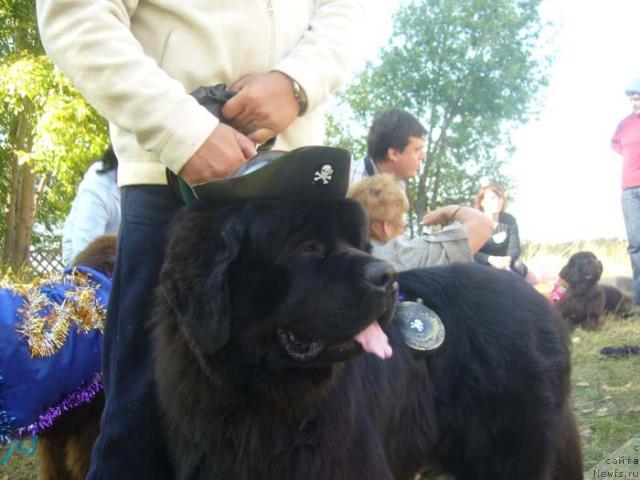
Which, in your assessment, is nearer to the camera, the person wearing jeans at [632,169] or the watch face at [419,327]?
the watch face at [419,327]

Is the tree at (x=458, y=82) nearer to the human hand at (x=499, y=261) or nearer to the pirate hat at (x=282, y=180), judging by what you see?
the human hand at (x=499, y=261)

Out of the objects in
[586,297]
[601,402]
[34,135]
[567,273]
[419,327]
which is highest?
[34,135]

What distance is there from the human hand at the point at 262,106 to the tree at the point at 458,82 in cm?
2015

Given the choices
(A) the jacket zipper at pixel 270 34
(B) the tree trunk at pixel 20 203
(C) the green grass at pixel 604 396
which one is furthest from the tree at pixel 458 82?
(A) the jacket zipper at pixel 270 34

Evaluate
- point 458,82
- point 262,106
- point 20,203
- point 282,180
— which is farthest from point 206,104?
point 458,82

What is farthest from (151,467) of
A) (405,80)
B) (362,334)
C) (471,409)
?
(405,80)

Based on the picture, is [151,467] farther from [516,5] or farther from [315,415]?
[516,5]

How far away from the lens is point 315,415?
2.13 meters

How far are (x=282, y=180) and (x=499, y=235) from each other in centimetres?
768

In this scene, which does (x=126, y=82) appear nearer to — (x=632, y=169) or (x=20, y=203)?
(x=632, y=169)

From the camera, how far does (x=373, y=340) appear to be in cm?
208

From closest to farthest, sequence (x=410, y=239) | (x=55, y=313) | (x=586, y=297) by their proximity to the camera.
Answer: (x=55, y=313) < (x=410, y=239) < (x=586, y=297)

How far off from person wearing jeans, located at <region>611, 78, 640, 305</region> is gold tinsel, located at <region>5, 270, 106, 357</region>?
731 centimetres

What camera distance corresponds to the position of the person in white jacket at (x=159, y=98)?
69.8 inches
